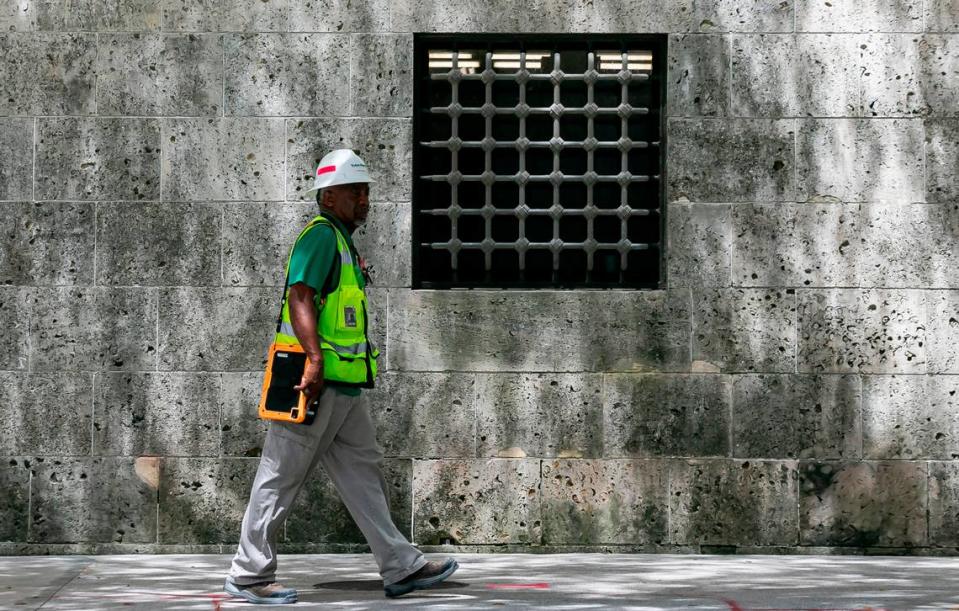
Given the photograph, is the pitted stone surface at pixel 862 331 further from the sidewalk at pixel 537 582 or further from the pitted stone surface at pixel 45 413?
the pitted stone surface at pixel 45 413

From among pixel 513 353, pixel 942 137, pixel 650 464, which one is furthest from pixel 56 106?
pixel 942 137

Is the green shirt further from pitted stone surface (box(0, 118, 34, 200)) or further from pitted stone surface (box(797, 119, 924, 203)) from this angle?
pitted stone surface (box(797, 119, 924, 203))

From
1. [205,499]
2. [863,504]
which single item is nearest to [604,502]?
[863,504]

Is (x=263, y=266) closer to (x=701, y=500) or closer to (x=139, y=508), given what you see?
(x=139, y=508)

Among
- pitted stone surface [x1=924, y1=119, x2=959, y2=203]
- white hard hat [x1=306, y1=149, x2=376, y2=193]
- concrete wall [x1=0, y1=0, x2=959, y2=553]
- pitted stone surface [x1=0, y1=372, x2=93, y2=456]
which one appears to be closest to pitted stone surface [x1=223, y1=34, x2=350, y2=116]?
concrete wall [x1=0, y1=0, x2=959, y2=553]

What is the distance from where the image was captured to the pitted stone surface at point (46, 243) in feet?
27.2

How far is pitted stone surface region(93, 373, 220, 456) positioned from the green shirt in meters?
1.98

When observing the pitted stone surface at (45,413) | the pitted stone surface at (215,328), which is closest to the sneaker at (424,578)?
the pitted stone surface at (215,328)

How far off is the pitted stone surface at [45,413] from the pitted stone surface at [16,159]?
1.06 metres

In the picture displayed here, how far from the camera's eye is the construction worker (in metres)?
6.41

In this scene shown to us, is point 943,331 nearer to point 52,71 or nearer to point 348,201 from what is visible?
point 348,201

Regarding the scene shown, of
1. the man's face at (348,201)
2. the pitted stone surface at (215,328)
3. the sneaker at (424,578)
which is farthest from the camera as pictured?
the pitted stone surface at (215,328)

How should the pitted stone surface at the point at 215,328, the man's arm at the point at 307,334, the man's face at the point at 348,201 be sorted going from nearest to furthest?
the man's arm at the point at 307,334, the man's face at the point at 348,201, the pitted stone surface at the point at 215,328

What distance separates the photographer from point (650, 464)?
8219 millimetres
